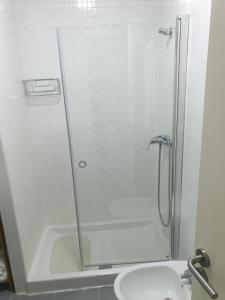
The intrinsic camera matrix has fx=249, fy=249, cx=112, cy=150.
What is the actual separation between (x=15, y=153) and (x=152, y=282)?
51.2 inches

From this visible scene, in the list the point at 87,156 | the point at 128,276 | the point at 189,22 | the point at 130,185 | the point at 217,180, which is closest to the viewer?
the point at 217,180

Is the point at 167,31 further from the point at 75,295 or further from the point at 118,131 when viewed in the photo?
the point at 75,295

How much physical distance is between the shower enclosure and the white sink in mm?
670

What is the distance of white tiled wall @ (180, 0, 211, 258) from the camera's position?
1344 millimetres

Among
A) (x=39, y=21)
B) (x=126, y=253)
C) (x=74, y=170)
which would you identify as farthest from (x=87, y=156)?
(x=39, y=21)

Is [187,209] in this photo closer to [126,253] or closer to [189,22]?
[126,253]

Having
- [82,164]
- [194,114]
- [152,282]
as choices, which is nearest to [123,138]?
[82,164]

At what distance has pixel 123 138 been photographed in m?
2.35

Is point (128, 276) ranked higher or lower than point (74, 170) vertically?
lower

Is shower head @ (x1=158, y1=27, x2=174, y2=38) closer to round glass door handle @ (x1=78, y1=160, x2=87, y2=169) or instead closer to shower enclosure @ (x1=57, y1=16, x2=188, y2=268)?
shower enclosure @ (x1=57, y1=16, x2=188, y2=268)

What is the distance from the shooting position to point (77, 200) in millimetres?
2182

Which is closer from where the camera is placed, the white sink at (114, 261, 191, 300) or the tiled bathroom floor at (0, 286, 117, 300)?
the white sink at (114, 261, 191, 300)

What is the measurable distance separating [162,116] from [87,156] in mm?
742

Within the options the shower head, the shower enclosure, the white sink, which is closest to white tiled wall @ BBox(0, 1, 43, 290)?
the shower enclosure
